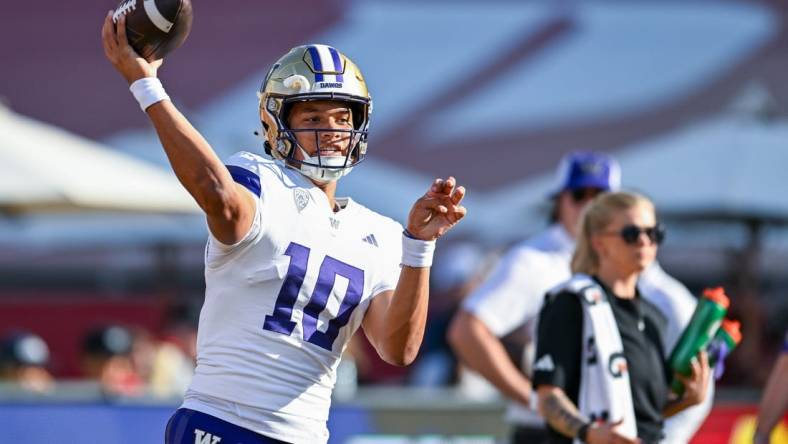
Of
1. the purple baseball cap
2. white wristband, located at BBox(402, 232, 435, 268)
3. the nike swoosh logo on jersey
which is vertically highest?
the purple baseball cap

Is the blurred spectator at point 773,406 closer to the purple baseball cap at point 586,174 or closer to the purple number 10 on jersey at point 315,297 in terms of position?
the purple baseball cap at point 586,174

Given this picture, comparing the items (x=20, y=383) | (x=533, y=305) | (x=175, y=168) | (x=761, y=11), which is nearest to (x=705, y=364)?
(x=533, y=305)

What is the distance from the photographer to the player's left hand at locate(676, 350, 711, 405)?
16.1 feet

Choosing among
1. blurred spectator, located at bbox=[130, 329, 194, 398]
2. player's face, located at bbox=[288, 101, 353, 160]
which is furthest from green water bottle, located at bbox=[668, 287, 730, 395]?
blurred spectator, located at bbox=[130, 329, 194, 398]

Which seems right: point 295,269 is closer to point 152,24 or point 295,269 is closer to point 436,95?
point 152,24

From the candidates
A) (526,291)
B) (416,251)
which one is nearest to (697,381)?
(526,291)

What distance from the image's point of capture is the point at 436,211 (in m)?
3.55

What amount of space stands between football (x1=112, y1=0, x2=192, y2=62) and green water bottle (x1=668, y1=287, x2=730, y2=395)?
7.66 ft

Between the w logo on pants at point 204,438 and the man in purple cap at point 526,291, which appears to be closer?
the w logo on pants at point 204,438

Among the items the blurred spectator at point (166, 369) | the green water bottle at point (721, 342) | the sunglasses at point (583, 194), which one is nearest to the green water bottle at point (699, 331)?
the green water bottle at point (721, 342)

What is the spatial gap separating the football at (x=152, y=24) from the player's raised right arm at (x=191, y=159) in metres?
0.02

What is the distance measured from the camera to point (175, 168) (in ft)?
10.8

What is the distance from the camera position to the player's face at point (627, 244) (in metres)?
4.98

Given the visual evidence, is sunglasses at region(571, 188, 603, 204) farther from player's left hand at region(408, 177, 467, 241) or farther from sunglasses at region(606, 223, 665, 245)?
player's left hand at region(408, 177, 467, 241)
